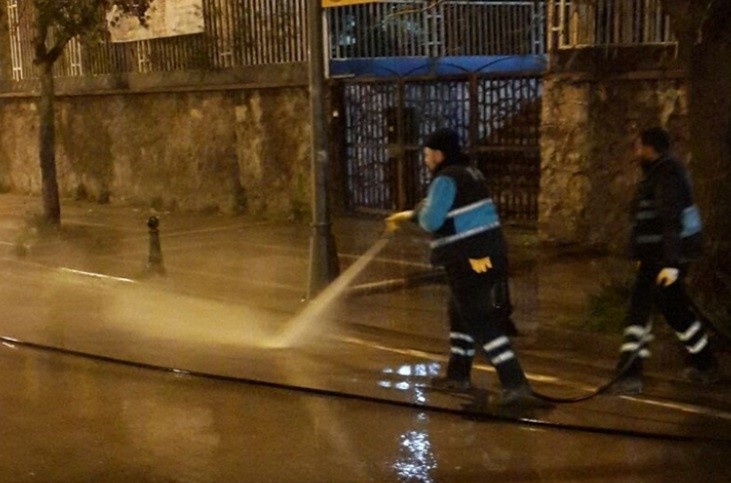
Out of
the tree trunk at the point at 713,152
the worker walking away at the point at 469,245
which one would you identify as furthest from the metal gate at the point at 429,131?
the worker walking away at the point at 469,245

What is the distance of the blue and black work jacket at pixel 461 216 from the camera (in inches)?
283

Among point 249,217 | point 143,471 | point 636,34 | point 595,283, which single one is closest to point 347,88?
point 249,217

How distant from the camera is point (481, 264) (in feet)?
23.6

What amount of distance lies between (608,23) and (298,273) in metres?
4.56

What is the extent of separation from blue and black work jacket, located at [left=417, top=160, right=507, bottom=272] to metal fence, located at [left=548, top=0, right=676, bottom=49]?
5860 mm

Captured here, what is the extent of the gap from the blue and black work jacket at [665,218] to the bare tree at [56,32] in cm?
986

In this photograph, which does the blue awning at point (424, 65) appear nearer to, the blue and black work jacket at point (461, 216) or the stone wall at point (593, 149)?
the stone wall at point (593, 149)

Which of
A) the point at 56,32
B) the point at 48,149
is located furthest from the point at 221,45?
the point at 48,149

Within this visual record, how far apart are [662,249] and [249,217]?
11.0 m

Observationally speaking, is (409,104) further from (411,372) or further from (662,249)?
(662,249)

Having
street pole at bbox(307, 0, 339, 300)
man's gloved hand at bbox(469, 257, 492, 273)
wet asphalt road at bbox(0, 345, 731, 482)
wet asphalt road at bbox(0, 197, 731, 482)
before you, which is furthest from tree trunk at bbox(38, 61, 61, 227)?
man's gloved hand at bbox(469, 257, 492, 273)

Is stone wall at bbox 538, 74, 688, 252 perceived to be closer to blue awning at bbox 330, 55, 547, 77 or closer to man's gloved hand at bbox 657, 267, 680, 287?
blue awning at bbox 330, 55, 547, 77

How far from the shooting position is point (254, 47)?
58.0 ft

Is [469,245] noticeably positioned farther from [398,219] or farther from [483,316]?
[398,219]
